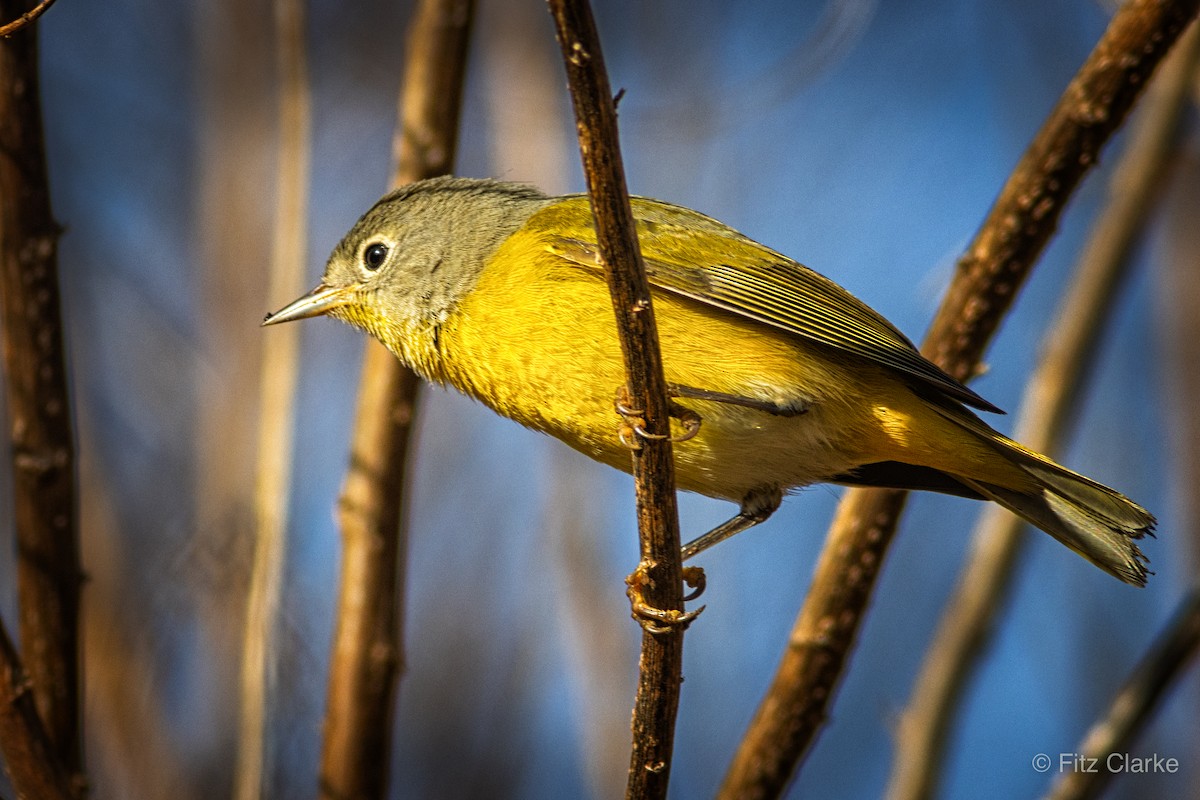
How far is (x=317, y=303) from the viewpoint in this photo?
349cm

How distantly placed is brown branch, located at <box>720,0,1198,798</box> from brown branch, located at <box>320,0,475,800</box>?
0.96 metres

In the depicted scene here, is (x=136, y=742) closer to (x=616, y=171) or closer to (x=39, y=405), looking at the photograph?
(x=39, y=405)

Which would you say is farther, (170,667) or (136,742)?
(170,667)

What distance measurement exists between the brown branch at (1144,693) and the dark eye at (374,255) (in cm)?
237

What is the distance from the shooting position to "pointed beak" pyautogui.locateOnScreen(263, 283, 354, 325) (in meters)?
3.35

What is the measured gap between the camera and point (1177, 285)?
20.4 ft

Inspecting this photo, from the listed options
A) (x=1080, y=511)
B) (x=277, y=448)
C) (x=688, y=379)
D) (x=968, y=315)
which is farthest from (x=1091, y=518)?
(x=277, y=448)

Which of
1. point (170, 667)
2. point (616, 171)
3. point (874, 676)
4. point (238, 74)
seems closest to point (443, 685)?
point (170, 667)

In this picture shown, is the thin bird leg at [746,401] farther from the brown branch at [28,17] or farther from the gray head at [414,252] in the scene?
the brown branch at [28,17]

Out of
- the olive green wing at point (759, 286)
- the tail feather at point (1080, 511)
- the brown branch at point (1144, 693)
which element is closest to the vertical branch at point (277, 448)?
the olive green wing at point (759, 286)

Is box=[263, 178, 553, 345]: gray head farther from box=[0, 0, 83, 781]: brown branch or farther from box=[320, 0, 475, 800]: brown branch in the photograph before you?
box=[0, 0, 83, 781]: brown branch

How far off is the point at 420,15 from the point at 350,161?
3.02 metres

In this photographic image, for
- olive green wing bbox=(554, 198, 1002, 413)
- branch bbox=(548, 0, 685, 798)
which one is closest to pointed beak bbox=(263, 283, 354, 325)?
olive green wing bbox=(554, 198, 1002, 413)

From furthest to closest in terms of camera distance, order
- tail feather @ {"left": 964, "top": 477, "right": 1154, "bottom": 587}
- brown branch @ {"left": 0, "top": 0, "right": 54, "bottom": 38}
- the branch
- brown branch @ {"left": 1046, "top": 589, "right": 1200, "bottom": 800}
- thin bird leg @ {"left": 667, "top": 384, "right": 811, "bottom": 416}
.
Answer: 1. brown branch @ {"left": 1046, "top": 589, "right": 1200, "bottom": 800}
2. tail feather @ {"left": 964, "top": 477, "right": 1154, "bottom": 587}
3. thin bird leg @ {"left": 667, "top": 384, "right": 811, "bottom": 416}
4. brown branch @ {"left": 0, "top": 0, "right": 54, "bottom": 38}
5. the branch
